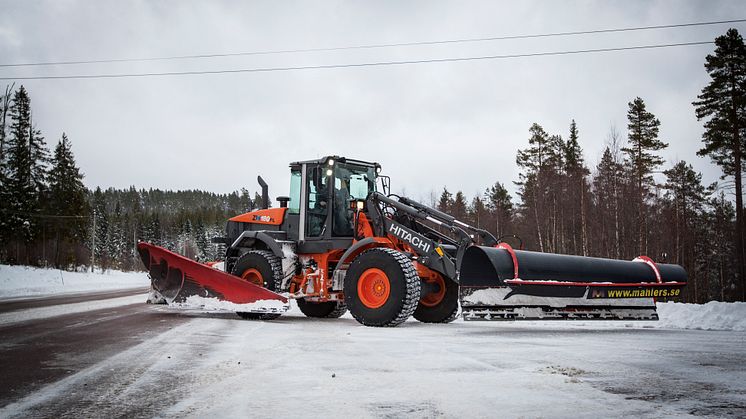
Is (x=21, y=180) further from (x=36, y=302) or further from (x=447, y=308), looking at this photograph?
(x=447, y=308)

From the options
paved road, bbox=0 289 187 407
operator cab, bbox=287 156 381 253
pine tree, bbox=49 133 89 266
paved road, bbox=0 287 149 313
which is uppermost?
→ pine tree, bbox=49 133 89 266

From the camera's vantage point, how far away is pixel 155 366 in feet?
16.6

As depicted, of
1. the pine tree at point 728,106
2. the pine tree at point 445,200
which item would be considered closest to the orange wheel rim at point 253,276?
the pine tree at point 728,106

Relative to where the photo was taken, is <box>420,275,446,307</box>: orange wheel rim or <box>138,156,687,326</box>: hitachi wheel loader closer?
<box>138,156,687,326</box>: hitachi wheel loader

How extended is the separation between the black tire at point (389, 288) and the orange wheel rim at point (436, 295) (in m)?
1.48

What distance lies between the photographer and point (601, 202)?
91.8ft

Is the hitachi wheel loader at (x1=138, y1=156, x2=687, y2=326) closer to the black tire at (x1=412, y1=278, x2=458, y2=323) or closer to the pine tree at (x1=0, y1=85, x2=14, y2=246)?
the black tire at (x1=412, y1=278, x2=458, y2=323)

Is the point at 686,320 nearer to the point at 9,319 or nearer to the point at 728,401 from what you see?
the point at 728,401

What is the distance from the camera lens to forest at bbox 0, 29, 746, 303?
27.6m

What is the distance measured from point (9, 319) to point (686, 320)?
11.5m

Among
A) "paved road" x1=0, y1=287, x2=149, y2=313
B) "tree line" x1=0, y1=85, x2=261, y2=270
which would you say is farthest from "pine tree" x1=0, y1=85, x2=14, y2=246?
"paved road" x1=0, y1=287, x2=149, y2=313

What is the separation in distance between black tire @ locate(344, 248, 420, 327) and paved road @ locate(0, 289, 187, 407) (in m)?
3.00

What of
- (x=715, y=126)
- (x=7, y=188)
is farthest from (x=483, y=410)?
(x=7, y=188)

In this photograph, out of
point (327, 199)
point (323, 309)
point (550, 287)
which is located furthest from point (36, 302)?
point (550, 287)
